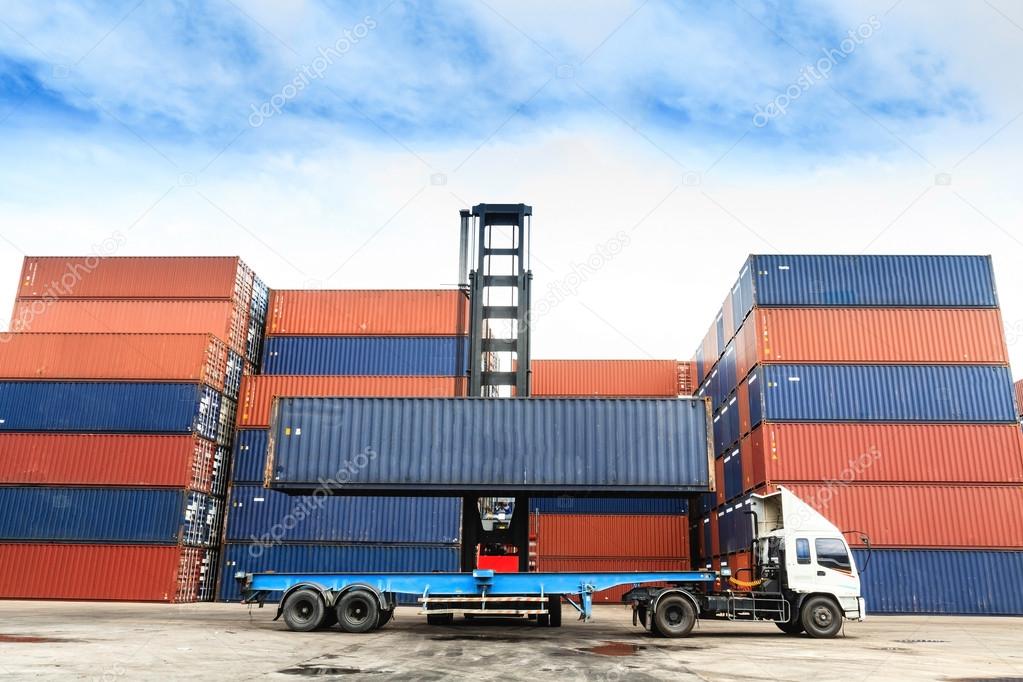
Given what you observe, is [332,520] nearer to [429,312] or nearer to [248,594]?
[429,312]

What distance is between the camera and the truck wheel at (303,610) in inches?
602

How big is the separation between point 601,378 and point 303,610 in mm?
22941

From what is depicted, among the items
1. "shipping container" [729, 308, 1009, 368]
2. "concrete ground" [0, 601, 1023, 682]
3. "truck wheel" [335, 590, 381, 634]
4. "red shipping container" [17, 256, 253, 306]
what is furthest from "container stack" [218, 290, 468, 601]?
"truck wheel" [335, 590, 381, 634]

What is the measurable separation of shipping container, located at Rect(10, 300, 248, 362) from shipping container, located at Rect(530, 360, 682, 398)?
14561 millimetres

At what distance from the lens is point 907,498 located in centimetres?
2417

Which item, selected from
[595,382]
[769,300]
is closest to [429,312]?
[595,382]

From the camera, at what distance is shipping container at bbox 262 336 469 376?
Result: 3058 cm

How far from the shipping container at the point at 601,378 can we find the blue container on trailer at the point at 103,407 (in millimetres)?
15852

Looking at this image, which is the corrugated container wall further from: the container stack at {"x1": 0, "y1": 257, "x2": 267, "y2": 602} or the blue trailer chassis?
the blue trailer chassis

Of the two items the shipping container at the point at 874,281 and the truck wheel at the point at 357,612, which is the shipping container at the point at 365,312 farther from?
the truck wheel at the point at 357,612

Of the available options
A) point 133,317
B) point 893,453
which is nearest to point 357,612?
point 893,453

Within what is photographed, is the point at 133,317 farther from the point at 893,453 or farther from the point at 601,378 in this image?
the point at 893,453

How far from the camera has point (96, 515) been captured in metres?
26.7

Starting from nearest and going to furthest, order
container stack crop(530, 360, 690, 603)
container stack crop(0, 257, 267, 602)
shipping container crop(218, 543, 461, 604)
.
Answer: container stack crop(0, 257, 267, 602) < shipping container crop(218, 543, 461, 604) < container stack crop(530, 360, 690, 603)
